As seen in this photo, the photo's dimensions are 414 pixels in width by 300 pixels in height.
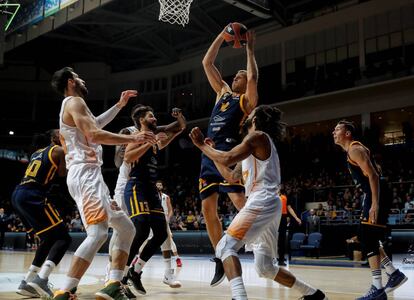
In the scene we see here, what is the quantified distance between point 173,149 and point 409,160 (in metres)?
16.4

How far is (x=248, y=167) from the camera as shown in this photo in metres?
4.33

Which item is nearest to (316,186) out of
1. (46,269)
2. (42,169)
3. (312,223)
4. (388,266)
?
(312,223)

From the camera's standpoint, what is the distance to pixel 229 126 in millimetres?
5426

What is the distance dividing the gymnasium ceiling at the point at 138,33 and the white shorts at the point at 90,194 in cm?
1808

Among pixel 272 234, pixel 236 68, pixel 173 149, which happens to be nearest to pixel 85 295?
pixel 272 234

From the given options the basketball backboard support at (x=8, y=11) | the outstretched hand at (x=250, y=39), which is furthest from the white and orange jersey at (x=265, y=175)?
the basketball backboard support at (x=8, y=11)

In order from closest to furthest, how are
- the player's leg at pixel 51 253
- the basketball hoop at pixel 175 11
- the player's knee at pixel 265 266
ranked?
the player's knee at pixel 265 266 < the player's leg at pixel 51 253 < the basketball hoop at pixel 175 11

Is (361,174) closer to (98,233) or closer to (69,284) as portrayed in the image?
(98,233)

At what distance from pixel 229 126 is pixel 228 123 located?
4 centimetres

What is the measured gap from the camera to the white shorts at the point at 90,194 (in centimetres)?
402

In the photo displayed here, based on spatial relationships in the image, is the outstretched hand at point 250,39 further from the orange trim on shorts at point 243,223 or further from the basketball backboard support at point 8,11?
the basketball backboard support at point 8,11

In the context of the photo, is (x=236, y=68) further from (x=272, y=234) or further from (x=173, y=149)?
(x=272, y=234)

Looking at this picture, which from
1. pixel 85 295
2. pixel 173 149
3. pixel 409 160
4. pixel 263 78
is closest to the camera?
pixel 85 295

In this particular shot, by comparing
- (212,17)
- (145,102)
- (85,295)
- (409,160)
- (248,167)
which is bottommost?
(85,295)
